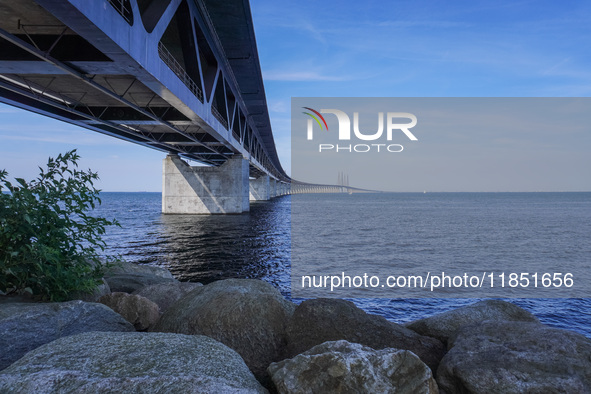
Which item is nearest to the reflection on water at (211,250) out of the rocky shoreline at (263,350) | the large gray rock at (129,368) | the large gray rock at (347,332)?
the rocky shoreline at (263,350)

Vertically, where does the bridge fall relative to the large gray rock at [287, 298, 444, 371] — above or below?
above

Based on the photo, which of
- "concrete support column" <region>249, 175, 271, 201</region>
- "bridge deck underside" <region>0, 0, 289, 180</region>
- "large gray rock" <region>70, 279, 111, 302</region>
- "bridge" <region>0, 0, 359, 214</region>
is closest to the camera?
"large gray rock" <region>70, 279, 111, 302</region>

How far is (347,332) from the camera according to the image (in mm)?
5184

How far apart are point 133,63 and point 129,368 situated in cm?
1271

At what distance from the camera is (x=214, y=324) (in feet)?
17.5

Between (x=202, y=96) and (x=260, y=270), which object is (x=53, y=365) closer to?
(x=260, y=270)

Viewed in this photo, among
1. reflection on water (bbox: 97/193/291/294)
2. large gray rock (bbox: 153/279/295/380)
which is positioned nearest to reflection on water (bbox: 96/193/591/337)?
reflection on water (bbox: 97/193/291/294)

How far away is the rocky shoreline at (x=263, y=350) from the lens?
3256mm

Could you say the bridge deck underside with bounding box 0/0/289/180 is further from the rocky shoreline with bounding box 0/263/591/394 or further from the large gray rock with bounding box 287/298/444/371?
the large gray rock with bounding box 287/298/444/371

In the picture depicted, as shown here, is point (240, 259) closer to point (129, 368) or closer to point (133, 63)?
→ point (133, 63)

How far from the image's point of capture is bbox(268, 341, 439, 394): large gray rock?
365 centimetres

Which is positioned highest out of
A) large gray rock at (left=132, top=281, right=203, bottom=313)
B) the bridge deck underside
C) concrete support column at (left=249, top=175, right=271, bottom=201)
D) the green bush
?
the bridge deck underside

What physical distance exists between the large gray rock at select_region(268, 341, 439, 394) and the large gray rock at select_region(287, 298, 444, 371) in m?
1.23

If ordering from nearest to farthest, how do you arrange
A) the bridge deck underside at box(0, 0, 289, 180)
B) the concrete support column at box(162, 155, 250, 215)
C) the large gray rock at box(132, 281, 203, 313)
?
the large gray rock at box(132, 281, 203, 313) → the bridge deck underside at box(0, 0, 289, 180) → the concrete support column at box(162, 155, 250, 215)
